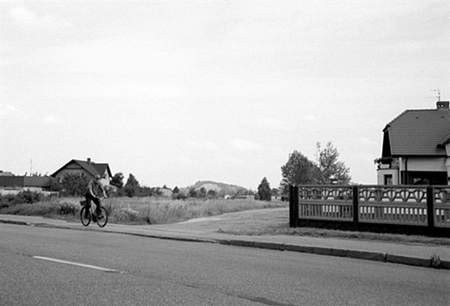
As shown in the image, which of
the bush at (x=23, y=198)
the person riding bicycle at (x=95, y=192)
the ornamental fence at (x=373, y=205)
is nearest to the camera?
the ornamental fence at (x=373, y=205)

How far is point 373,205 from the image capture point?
15.9 m

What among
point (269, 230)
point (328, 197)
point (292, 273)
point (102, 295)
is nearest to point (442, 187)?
point (328, 197)

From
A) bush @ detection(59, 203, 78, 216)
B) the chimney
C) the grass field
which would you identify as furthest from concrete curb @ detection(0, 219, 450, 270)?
the chimney

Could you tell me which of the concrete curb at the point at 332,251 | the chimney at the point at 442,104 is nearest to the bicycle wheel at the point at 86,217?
the concrete curb at the point at 332,251

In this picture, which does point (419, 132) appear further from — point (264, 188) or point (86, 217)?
point (264, 188)

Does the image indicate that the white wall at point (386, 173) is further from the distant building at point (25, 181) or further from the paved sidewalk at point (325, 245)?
the distant building at point (25, 181)

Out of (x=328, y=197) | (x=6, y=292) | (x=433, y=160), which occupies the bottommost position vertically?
(x=6, y=292)

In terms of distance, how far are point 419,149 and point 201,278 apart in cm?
2782

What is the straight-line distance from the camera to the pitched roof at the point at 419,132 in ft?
109

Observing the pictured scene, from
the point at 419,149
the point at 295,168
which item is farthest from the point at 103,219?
the point at 295,168

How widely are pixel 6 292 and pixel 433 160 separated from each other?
30426 millimetres

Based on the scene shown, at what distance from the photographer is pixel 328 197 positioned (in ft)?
55.8

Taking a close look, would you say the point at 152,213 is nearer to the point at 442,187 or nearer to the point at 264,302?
the point at 442,187

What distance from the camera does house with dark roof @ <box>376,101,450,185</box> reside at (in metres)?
32.8
